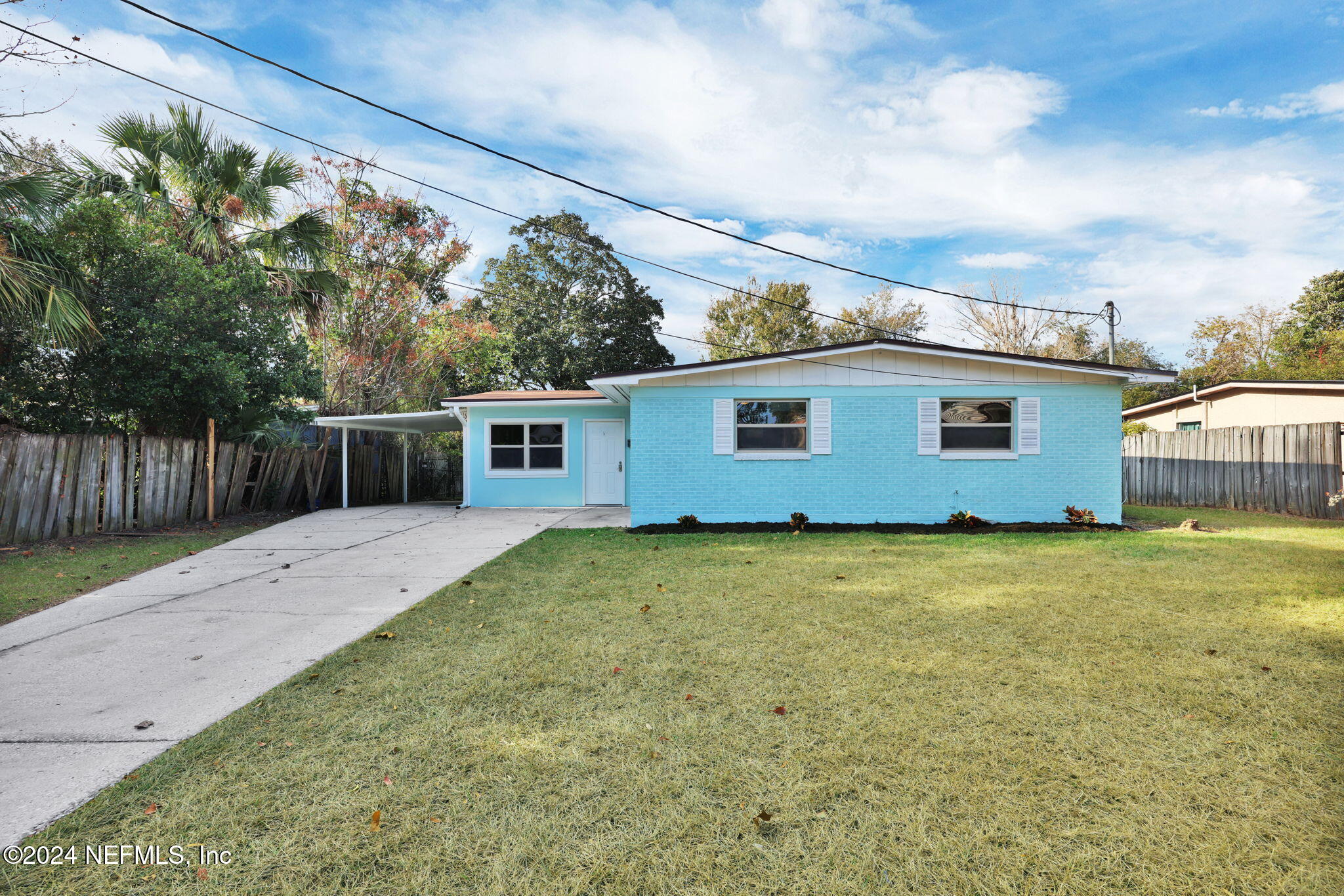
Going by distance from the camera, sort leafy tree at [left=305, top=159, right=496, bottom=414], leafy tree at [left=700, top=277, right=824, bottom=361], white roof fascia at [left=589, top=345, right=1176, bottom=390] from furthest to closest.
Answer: leafy tree at [left=700, top=277, right=824, bottom=361]
leafy tree at [left=305, top=159, right=496, bottom=414]
white roof fascia at [left=589, top=345, right=1176, bottom=390]

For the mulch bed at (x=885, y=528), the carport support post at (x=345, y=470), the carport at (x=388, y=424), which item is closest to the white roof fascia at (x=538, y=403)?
the carport at (x=388, y=424)

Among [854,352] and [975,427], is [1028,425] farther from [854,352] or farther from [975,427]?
[854,352]

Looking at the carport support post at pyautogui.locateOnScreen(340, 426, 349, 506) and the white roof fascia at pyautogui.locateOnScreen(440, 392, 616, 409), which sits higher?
the white roof fascia at pyautogui.locateOnScreen(440, 392, 616, 409)

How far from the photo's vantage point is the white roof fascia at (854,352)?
10.9m

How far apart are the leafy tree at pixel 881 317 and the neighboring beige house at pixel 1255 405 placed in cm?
1398

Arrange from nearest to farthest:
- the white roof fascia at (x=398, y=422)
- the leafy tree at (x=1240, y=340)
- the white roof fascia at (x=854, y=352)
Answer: the white roof fascia at (x=854, y=352) → the white roof fascia at (x=398, y=422) → the leafy tree at (x=1240, y=340)

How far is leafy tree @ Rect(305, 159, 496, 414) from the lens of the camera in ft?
63.9

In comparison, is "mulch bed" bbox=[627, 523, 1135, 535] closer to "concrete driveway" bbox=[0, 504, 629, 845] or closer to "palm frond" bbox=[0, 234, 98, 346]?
"concrete driveway" bbox=[0, 504, 629, 845]

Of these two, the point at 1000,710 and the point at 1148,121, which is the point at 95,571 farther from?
the point at 1148,121

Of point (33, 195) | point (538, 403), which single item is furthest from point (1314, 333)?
point (33, 195)

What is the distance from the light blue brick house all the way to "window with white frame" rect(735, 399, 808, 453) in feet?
0.08

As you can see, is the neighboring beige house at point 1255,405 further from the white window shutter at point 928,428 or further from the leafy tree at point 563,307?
the leafy tree at point 563,307

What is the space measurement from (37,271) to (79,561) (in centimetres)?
418

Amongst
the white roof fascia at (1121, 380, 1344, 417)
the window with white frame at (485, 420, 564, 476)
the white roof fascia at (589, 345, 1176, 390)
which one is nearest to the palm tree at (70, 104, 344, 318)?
the window with white frame at (485, 420, 564, 476)
